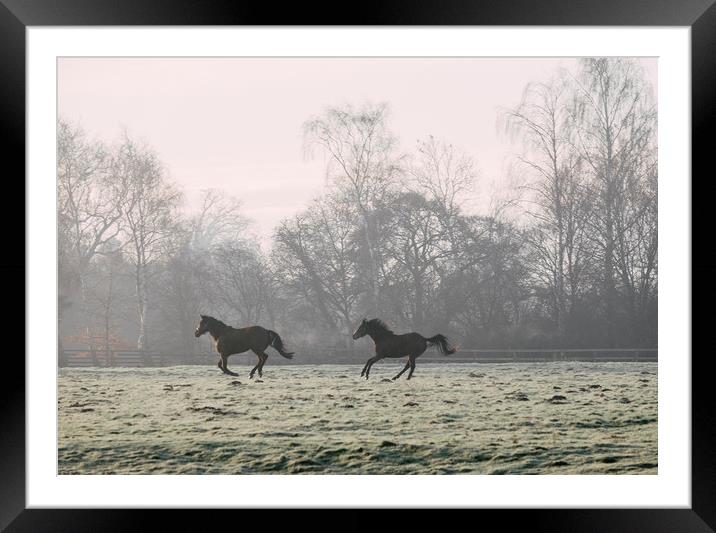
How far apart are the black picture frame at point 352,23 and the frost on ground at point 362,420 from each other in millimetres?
4548

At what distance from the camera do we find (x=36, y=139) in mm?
4836

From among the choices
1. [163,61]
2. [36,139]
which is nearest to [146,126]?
[163,61]

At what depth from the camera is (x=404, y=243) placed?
11.0 meters

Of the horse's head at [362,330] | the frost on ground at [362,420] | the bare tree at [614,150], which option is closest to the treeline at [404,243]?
the bare tree at [614,150]

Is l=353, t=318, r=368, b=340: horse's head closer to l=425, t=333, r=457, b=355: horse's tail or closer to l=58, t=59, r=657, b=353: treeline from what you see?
l=425, t=333, r=457, b=355: horse's tail

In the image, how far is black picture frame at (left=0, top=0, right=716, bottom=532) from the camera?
12.7ft

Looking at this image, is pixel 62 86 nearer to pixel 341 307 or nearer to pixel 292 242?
pixel 292 242

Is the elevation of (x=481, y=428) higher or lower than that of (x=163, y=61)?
lower

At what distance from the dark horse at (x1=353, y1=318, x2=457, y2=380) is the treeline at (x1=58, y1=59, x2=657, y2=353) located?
0.77 meters

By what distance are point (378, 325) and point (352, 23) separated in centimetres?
648

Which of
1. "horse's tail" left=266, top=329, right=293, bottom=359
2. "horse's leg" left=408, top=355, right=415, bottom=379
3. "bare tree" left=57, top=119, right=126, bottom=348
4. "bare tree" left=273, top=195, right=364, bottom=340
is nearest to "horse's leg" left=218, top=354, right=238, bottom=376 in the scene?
"horse's tail" left=266, top=329, right=293, bottom=359

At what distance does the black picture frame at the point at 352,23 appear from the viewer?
3.86 meters

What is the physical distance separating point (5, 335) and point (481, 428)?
20.7ft

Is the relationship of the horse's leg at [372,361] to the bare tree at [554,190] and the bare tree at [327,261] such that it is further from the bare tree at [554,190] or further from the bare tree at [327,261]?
the bare tree at [554,190]
